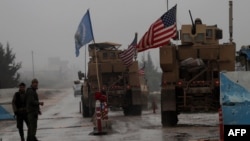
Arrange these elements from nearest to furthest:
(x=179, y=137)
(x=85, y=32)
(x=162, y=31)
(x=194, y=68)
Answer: (x=179, y=137) < (x=162, y=31) < (x=194, y=68) < (x=85, y=32)

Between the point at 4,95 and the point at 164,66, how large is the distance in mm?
23217

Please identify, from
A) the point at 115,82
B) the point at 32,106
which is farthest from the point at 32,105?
the point at 115,82

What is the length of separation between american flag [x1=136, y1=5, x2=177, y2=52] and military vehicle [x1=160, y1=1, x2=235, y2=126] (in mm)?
550

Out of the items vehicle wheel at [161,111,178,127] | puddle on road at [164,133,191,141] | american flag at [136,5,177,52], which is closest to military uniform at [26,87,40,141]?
puddle on road at [164,133,191,141]

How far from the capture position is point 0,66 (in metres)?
63.2

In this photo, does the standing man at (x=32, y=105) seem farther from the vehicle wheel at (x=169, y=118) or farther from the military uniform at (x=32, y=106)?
the vehicle wheel at (x=169, y=118)

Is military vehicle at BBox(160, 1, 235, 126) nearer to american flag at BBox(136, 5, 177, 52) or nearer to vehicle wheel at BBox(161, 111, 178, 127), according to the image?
vehicle wheel at BBox(161, 111, 178, 127)

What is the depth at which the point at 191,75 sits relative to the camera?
783 inches

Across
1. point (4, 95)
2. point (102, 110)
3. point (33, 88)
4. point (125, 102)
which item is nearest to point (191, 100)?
point (102, 110)

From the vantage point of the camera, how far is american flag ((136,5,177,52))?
17812 mm

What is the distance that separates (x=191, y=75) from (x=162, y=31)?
8.88ft

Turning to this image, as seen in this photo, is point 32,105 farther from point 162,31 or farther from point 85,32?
point 85,32

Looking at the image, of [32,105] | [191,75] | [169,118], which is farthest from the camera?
[191,75]

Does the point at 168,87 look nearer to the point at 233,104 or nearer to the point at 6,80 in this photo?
the point at 233,104
